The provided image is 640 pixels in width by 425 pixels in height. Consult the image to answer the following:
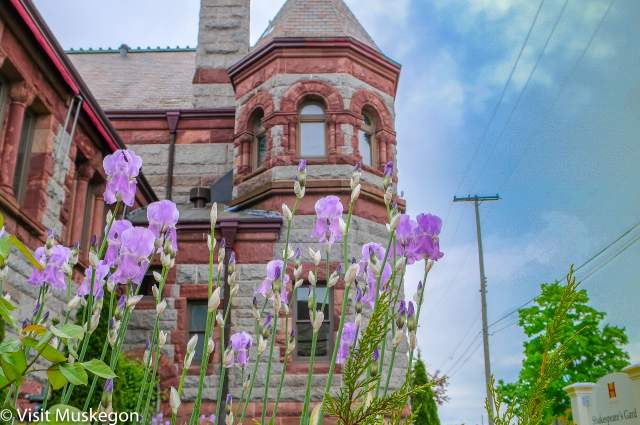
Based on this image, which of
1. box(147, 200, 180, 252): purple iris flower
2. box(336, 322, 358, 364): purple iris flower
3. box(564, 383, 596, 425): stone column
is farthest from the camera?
box(564, 383, 596, 425): stone column

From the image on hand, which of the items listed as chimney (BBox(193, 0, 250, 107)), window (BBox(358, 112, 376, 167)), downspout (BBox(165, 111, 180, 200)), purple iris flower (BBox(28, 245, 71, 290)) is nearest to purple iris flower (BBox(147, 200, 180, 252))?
purple iris flower (BBox(28, 245, 71, 290))

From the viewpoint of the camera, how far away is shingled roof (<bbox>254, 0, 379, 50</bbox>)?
12711 mm

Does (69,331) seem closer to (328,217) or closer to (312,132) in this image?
(328,217)

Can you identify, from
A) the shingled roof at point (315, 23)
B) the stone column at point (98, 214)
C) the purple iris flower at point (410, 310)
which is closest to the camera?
the purple iris flower at point (410, 310)

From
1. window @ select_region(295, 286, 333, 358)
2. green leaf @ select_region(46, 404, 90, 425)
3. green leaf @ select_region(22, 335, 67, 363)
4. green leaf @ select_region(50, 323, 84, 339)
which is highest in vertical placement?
window @ select_region(295, 286, 333, 358)

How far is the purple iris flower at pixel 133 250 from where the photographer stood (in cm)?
203

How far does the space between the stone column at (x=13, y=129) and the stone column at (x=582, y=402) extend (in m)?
8.85

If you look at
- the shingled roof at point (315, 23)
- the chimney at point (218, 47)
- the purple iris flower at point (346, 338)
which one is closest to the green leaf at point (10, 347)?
the purple iris flower at point (346, 338)

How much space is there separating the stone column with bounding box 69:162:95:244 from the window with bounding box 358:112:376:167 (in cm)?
504

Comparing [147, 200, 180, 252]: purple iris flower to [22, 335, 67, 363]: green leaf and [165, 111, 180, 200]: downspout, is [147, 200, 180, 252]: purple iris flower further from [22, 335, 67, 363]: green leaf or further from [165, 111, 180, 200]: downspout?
[165, 111, 180, 200]: downspout

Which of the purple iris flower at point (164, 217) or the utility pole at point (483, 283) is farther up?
the utility pole at point (483, 283)

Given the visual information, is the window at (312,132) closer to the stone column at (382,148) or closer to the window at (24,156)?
the stone column at (382,148)

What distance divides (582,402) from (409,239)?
29.4 feet

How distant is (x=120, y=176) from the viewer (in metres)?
2.19
